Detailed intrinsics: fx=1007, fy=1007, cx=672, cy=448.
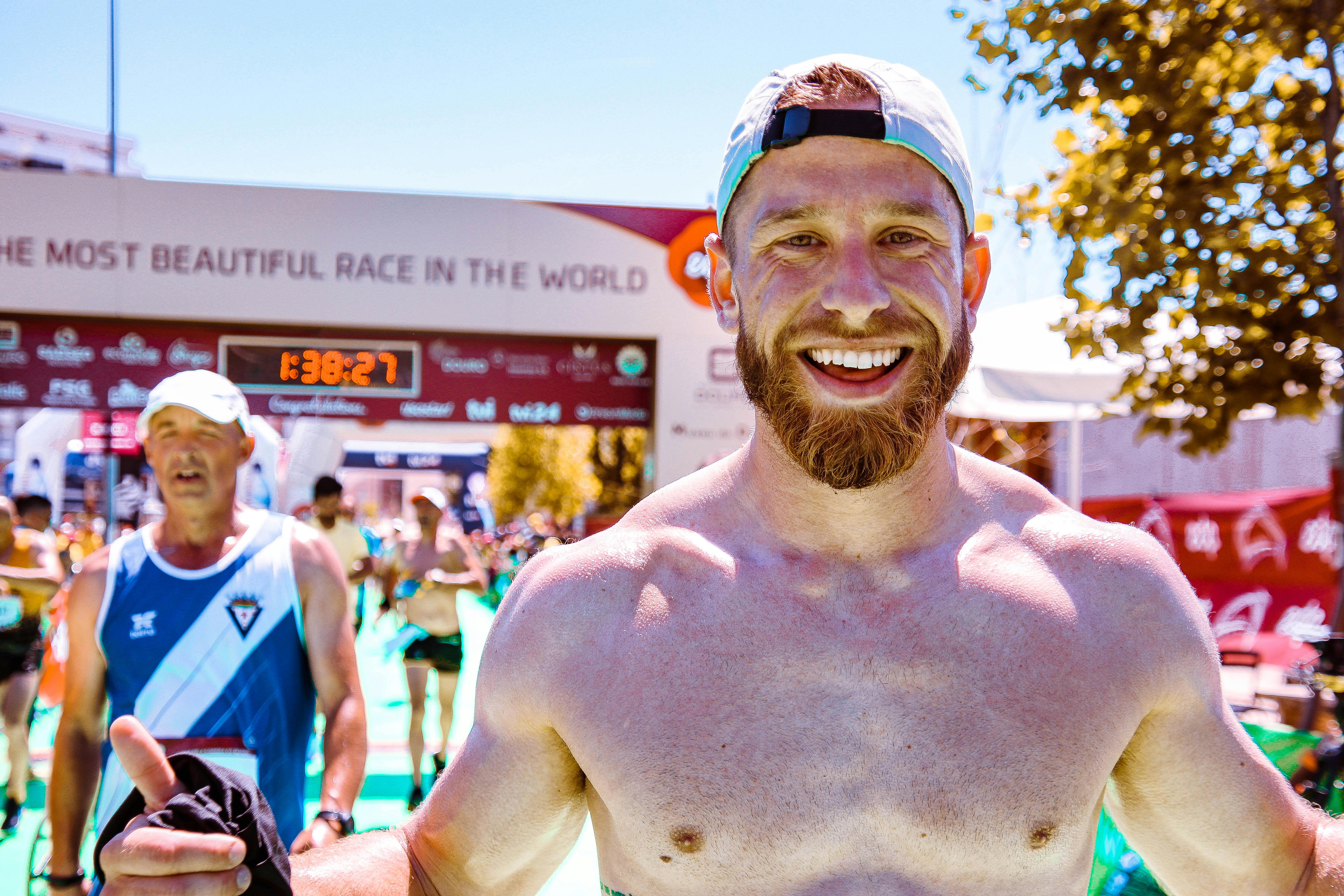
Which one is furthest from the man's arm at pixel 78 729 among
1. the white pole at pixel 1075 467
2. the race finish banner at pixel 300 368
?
the white pole at pixel 1075 467

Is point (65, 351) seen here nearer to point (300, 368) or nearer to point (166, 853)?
point (300, 368)

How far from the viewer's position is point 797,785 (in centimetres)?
143

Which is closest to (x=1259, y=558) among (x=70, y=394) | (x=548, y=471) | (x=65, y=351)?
(x=70, y=394)

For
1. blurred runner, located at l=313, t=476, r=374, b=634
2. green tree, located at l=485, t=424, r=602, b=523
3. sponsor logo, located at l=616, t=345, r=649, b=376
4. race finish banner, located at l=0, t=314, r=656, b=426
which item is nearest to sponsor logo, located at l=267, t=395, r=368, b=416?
race finish banner, located at l=0, t=314, r=656, b=426

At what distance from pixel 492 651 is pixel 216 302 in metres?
9.71

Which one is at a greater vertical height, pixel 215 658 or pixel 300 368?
pixel 300 368

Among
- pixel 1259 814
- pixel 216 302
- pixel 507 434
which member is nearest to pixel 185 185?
pixel 216 302

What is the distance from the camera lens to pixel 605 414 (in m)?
10.7

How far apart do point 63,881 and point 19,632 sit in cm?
406

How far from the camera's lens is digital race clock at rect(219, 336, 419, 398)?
397 inches

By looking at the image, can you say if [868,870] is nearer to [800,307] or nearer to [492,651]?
[492,651]

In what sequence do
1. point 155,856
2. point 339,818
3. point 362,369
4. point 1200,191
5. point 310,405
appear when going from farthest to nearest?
1. point 362,369
2. point 310,405
3. point 1200,191
4. point 339,818
5. point 155,856

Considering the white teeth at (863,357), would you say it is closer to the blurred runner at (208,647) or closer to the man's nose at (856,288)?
the man's nose at (856,288)

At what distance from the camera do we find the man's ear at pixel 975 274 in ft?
5.29
